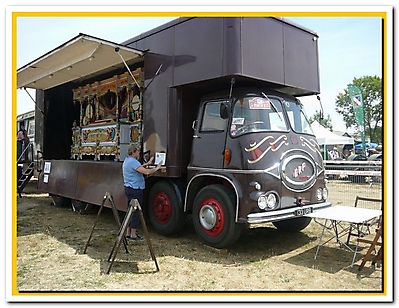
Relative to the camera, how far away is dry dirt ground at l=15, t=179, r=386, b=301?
13.9ft

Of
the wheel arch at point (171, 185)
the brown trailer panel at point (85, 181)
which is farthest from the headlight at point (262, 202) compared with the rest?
the brown trailer panel at point (85, 181)

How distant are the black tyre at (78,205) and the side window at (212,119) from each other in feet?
13.7

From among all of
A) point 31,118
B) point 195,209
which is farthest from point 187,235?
point 31,118

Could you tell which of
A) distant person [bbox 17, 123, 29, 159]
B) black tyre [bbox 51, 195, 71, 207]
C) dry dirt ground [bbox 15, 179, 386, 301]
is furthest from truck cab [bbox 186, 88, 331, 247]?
distant person [bbox 17, 123, 29, 159]

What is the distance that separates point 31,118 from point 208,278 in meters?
13.5

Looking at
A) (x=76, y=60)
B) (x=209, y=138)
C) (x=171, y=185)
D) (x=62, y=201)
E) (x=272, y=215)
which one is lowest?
(x=62, y=201)

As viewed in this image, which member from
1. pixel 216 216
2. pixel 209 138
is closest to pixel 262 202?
pixel 216 216

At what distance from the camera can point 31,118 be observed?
15.6m

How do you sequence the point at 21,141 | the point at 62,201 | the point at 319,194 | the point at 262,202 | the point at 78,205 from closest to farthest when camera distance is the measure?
the point at 262,202 < the point at 319,194 < the point at 78,205 < the point at 62,201 < the point at 21,141

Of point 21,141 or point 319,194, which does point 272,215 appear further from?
point 21,141

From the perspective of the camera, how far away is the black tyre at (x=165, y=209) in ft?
20.1

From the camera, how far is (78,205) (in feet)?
28.9

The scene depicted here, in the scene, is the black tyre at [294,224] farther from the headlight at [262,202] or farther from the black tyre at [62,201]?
the black tyre at [62,201]

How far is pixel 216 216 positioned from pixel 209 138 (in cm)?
120
